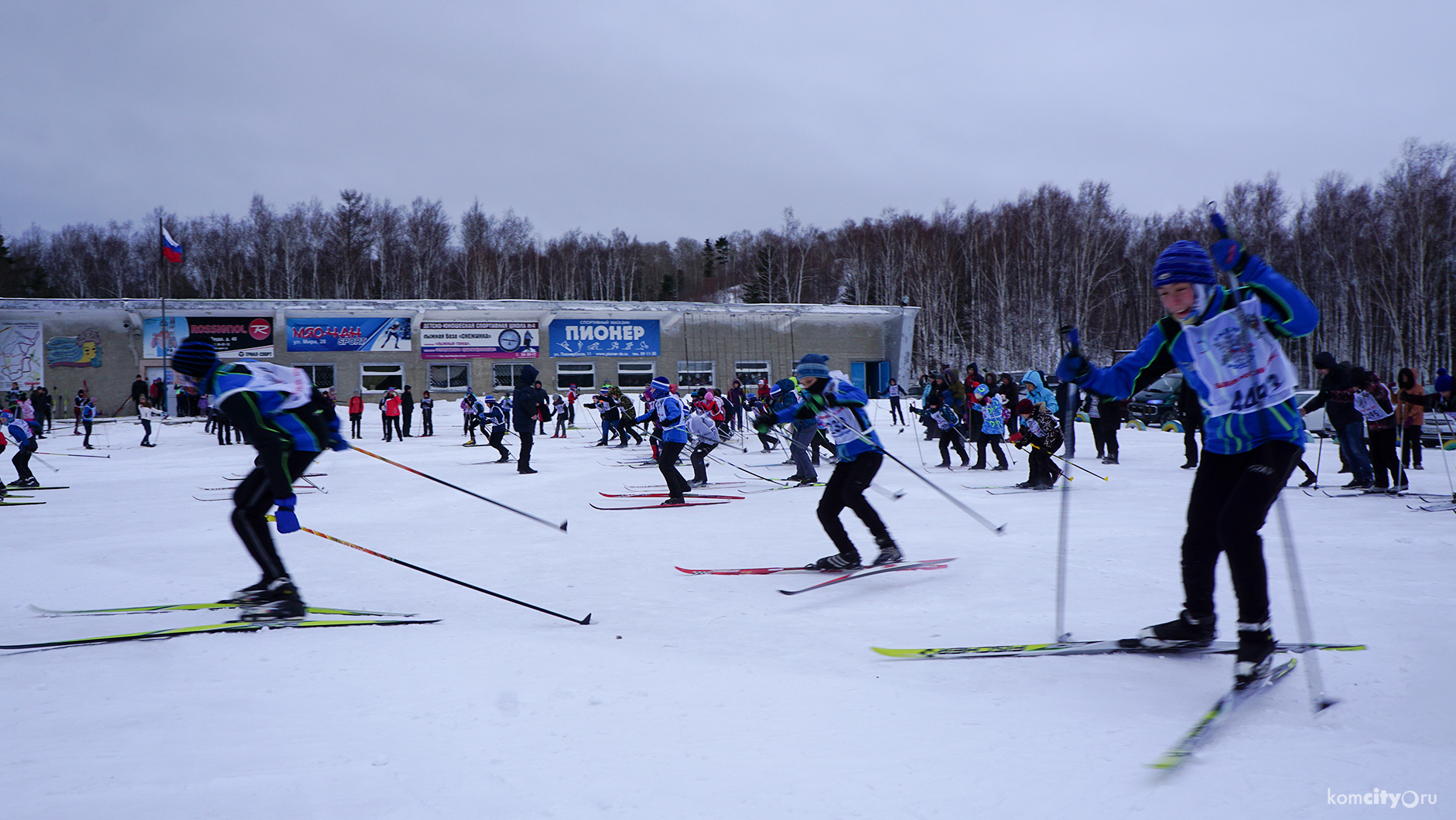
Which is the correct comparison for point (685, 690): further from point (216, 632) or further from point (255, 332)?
point (255, 332)

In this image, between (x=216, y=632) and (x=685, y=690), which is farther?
(x=216, y=632)

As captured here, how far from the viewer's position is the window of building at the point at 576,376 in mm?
29219

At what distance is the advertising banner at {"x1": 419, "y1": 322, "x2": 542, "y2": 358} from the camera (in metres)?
28.1

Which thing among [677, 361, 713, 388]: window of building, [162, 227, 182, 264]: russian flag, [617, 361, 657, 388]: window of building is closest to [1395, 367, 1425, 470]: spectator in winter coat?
[677, 361, 713, 388]: window of building

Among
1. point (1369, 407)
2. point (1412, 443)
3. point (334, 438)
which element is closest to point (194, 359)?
point (334, 438)

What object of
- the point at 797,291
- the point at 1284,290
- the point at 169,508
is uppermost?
the point at 797,291

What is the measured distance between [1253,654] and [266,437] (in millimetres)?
3942

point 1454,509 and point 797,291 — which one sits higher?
point 797,291

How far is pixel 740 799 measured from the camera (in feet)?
6.28

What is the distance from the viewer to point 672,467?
8.56 metres

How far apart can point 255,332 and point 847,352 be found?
68.6 feet

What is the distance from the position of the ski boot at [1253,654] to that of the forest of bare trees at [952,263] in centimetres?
3058

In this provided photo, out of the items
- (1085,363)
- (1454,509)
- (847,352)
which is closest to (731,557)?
(1085,363)

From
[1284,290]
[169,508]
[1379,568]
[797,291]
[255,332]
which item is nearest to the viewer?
[1284,290]
